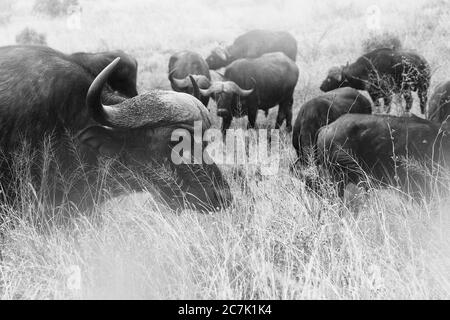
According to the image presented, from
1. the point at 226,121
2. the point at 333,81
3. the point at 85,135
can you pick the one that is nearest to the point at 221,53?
the point at 333,81

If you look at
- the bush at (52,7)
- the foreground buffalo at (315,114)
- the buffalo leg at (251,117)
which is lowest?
the bush at (52,7)

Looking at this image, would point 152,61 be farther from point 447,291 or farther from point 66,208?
point 447,291

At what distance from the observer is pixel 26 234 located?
11.7ft

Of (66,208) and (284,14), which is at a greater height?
(66,208)

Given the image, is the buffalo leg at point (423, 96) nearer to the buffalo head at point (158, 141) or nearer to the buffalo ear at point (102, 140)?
the buffalo head at point (158, 141)

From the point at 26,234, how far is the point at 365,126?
3.12 m

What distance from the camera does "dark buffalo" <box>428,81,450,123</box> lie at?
6859 millimetres

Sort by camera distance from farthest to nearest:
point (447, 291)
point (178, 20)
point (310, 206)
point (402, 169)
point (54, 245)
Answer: point (178, 20)
point (402, 169)
point (310, 206)
point (54, 245)
point (447, 291)

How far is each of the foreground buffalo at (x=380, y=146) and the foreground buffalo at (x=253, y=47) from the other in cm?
982

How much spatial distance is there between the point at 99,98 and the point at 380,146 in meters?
2.69

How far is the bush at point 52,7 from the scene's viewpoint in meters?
21.5

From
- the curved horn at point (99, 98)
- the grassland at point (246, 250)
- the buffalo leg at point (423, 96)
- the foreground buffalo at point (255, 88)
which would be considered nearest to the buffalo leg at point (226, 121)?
→ the foreground buffalo at point (255, 88)

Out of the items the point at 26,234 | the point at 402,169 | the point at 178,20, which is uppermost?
the point at 26,234

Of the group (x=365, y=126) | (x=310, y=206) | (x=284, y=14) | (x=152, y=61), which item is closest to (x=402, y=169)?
(x=365, y=126)
